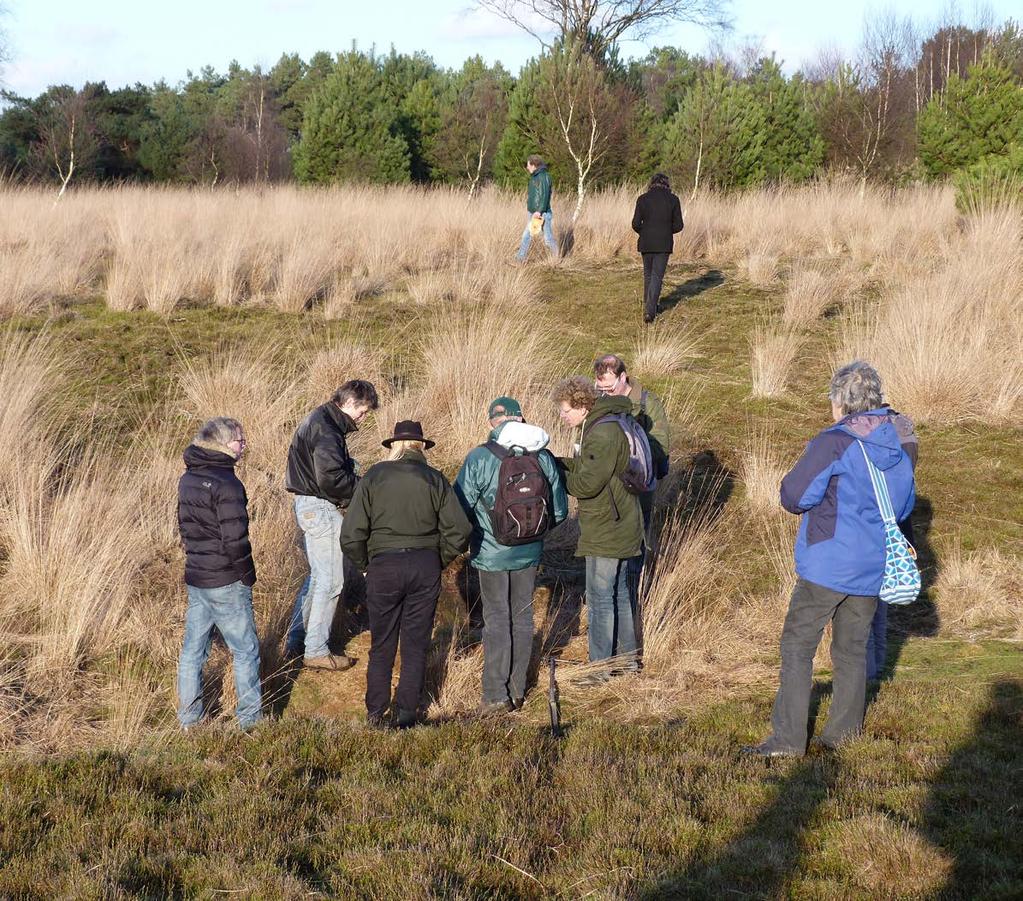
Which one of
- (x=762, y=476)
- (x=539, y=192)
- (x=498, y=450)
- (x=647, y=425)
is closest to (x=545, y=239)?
(x=539, y=192)

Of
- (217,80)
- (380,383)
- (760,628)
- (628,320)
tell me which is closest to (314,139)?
(628,320)

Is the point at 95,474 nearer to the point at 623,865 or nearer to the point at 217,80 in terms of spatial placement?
the point at 623,865

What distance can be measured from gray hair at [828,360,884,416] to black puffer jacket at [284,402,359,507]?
2686 millimetres

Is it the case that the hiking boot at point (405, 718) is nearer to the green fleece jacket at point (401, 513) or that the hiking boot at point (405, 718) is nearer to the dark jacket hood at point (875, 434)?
the green fleece jacket at point (401, 513)

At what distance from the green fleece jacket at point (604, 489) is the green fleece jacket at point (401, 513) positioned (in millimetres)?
779

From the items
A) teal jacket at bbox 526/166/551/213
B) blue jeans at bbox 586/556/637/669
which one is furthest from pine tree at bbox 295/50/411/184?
blue jeans at bbox 586/556/637/669

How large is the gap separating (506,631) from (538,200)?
10.0 m

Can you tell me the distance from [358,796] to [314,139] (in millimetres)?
23996

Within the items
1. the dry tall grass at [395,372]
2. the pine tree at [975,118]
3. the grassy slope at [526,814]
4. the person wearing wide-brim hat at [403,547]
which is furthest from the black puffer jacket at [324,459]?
the pine tree at [975,118]

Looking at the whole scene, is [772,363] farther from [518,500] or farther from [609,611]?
[518,500]

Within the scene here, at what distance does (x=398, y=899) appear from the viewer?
143 inches

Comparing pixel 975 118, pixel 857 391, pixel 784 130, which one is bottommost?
pixel 857 391

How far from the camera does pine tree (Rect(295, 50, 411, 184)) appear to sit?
26141 mm

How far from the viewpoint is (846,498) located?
481 cm
